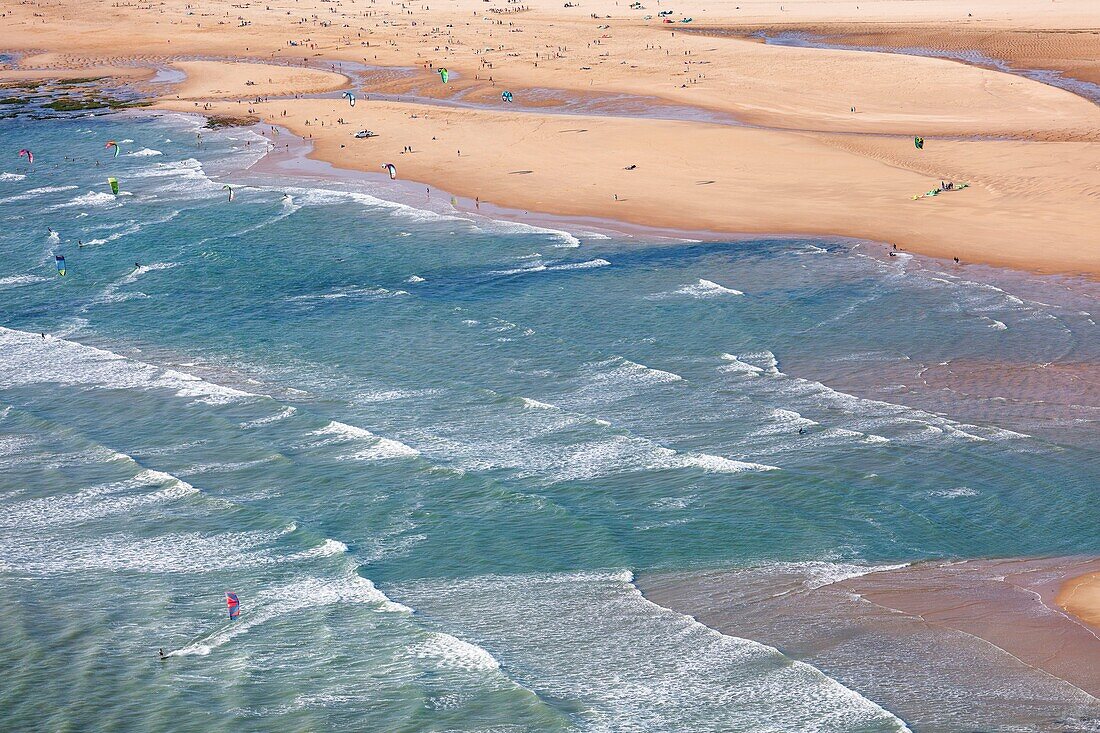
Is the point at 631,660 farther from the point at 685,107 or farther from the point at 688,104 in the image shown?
the point at 688,104

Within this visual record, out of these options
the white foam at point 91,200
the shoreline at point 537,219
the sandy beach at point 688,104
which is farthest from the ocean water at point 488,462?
the white foam at point 91,200

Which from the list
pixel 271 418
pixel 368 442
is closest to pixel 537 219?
pixel 271 418

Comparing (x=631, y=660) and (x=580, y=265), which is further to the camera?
(x=580, y=265)

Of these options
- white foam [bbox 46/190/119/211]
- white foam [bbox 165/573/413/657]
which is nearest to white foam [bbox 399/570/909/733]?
white foam [bbox 165/573/413/657]

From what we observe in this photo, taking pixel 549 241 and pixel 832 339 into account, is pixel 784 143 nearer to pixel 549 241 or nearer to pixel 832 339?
pixel 549 241

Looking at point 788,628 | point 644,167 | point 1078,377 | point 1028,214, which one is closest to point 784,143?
point 644,167

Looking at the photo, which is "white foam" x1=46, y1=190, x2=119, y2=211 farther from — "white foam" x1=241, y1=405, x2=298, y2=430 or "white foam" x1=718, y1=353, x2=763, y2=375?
"white foam" x1=718, y1=353, x2=763, y2=375
